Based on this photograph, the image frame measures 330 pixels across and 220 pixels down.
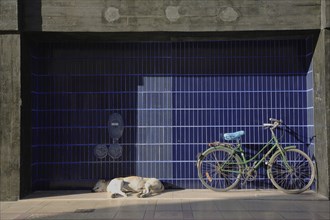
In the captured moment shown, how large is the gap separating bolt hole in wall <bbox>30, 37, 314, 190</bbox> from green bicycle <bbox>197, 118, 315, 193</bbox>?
0.29 m

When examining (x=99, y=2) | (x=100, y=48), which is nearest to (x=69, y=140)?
(x=100, y=48)

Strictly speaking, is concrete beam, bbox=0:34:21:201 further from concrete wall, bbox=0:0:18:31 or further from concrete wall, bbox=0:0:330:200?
concrete wall, bbox=0:0:18:31

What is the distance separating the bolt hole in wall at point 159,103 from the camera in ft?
32.9

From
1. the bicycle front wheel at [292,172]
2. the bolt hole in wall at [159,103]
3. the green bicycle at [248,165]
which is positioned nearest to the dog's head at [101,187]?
the bolt hole in wall at [159,103]

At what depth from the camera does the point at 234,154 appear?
9.70 m

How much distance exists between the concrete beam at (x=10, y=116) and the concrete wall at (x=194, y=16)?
733 mm

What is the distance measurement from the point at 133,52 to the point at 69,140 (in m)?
2.22

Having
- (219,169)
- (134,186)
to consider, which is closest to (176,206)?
(134,186)

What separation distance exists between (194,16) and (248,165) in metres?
3.13

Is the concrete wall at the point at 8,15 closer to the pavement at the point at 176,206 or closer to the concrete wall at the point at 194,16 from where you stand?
the concrete wall at the point at 194,16

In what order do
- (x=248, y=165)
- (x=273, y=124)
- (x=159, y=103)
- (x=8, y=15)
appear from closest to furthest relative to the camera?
(x=8, y=15) → (x=273, y=124) → (x=248, y=165) → (x=159, y=103)

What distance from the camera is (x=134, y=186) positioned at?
31.1 ft

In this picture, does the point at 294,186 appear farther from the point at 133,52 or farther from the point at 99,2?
the point at 99,2

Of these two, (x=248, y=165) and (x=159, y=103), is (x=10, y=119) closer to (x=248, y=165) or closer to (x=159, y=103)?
(x=159, y=103)
